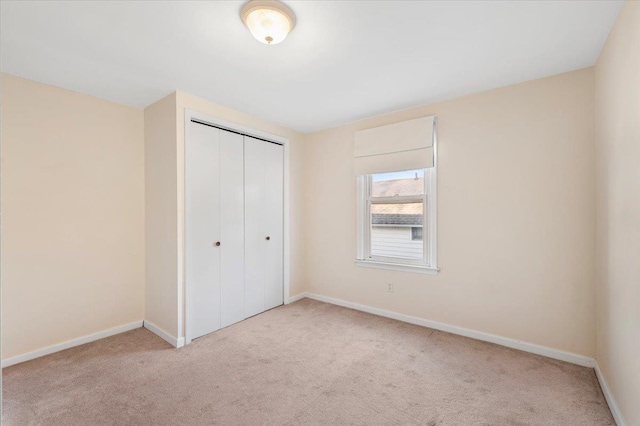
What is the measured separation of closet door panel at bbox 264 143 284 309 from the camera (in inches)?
158

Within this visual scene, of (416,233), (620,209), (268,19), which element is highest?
(268,19)

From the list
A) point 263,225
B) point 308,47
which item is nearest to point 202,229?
point 263,225

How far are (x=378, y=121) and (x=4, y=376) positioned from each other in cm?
421

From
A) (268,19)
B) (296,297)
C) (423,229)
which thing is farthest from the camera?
(296,297)

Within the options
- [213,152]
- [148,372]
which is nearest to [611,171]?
[213,152]

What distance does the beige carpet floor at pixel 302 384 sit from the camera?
2066 mm

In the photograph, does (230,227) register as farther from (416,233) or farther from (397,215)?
(416,233)

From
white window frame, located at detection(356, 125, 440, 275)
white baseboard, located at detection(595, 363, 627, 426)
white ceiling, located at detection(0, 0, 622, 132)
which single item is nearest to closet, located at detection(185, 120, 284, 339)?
white ceiling, located at detection(0, 0, 622, 132)

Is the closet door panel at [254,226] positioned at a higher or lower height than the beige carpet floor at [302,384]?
higher

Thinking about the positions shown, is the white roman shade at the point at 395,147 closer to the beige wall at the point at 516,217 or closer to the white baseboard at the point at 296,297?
the beige wall at the point at 516,217

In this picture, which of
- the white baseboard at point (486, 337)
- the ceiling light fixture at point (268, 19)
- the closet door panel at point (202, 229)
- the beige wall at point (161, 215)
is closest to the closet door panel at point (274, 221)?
the closet door panel at point (202, 229)

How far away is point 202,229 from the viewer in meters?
3.25

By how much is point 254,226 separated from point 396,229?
5.63 ft

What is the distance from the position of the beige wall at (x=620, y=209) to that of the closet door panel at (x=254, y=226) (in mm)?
3246
